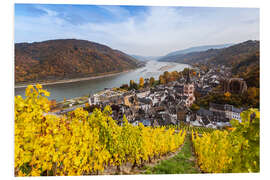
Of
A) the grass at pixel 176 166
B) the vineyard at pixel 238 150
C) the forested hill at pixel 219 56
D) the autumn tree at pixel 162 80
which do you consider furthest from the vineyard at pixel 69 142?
the forested hill at pixel 219 56

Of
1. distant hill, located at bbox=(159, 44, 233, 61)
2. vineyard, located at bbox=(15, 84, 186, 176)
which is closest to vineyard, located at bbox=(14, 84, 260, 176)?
vineyard, located at bbox=(15, 84, 186, 176)

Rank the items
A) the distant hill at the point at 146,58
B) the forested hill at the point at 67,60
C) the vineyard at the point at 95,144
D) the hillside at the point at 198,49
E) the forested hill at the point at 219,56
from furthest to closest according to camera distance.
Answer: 1. the distant hill at the point at 146,58
2. the hillside at the point at 198,49
3. the forested hill at the point at 219,56
4. the forested hill at the point at 67,60
5. the vineyard at the point at 95,144

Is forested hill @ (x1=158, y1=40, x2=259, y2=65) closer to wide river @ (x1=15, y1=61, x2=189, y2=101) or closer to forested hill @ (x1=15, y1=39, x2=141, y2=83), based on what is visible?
wide river @ (x1=15, y1=61, x2=189, y2=101)

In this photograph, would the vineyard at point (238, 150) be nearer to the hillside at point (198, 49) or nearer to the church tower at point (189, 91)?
the church tower at point (189, 91)

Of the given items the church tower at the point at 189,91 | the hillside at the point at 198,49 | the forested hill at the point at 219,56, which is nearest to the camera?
the forested hill at the point at 219,56
